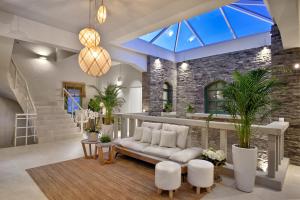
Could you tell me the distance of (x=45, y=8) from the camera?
3.64m

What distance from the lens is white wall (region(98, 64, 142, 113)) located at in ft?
27.8

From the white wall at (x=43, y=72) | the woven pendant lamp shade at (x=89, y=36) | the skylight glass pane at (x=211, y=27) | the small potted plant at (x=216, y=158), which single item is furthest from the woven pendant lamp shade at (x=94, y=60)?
the white wall at (x=43, y=72)

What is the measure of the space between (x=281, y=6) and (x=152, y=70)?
5.05 metres

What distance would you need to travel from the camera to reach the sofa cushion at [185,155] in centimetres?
308

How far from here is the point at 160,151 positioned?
3451mm

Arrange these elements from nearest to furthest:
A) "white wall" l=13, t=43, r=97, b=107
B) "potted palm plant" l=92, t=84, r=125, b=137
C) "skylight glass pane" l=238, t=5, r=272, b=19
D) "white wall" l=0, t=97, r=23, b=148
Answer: "skylight glass pane" l=238, t=5, r=272, b=19 → "potted palm plant" l=92, t=84, r=125, b=137 → "white wall" l=0, t=97, r=23, b=148 → "white wall" l=13, t=43, r=97, b=107

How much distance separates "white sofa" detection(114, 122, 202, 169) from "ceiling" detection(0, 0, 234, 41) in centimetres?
247

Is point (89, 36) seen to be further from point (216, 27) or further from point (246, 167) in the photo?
point (216, 27)

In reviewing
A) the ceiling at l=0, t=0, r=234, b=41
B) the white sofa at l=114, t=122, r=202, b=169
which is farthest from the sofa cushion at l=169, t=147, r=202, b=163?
the ceiling at l=0, t=0, r=234, b=41

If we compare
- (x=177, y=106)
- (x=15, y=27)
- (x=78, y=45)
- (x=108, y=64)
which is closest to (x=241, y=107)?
(x=108, y=64)

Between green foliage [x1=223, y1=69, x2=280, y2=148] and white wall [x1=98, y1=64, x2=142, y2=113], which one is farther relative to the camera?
white wall [x1=98, y1=64, x2=142, y2=113]

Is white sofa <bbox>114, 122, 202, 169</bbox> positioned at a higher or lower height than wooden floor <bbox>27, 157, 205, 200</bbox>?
higher

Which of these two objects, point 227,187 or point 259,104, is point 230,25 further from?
point 227,187

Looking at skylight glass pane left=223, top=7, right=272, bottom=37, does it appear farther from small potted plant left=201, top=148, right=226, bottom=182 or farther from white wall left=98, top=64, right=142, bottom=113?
small potted plant left=201, top=148, right=226, bottom=182
